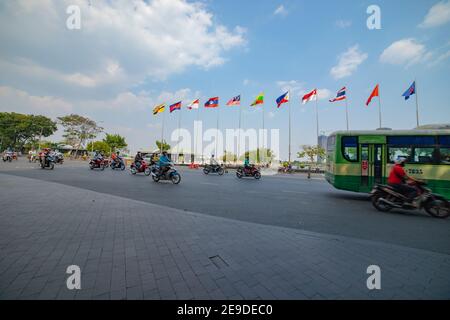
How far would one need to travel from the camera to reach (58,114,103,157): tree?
172 ft

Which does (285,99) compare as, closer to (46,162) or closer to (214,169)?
(214,169)

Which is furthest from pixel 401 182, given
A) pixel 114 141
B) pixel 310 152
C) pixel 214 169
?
pixel 114 141

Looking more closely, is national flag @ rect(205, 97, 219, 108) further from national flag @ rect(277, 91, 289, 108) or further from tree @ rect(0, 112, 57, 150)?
tree @ rect(0, 112, 57, 150)

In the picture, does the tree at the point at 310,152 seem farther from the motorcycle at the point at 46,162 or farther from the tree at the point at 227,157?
the motorcycle at the point at 46,162

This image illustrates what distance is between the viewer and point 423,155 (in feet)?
24.3

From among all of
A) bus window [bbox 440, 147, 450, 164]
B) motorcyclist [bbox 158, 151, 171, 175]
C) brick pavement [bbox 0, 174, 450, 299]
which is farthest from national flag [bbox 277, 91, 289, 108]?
brick pavement [bbox 0, 174, 450, 299]

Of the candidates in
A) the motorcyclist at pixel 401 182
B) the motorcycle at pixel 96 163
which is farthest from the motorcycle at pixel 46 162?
the motorcyclist at pixel 401 182

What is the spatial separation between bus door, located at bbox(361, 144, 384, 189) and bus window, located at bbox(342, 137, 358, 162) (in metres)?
0.26

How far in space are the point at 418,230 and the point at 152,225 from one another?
5.97 metres

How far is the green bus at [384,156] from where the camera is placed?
719 cm

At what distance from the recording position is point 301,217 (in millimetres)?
5164

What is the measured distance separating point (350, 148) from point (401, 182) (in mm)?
2613
